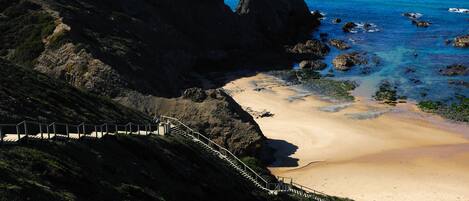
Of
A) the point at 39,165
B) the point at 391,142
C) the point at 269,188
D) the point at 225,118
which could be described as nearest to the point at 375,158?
the point at 391,142

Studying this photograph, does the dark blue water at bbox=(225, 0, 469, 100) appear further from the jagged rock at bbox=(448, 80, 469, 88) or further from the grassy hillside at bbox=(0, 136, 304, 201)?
the grassy hillside at bbox=(0, 136, 304, 201)

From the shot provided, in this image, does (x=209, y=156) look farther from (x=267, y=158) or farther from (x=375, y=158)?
(x=375, y=158)

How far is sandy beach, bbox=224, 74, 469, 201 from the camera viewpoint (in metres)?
34.7

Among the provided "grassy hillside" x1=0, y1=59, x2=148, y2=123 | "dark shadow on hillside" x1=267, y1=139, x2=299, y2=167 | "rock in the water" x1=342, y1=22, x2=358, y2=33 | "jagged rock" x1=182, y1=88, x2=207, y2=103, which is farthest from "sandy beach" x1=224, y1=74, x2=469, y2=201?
"rock in the water" x1=342, y1=22, x2=358, y2=33

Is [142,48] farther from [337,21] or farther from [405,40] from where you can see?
[337,21]

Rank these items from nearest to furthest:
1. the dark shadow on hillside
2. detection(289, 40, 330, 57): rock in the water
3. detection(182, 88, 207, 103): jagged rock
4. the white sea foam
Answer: the dark shadow on hillside → detection(182, 88, 207, 103): jagged rock → detection(289, 40, 330, 57): rock in the water → the white sea foam

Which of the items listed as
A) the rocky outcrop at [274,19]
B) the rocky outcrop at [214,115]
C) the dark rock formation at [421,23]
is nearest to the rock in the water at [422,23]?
the dark rock formation at [421,23]

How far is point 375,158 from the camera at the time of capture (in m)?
40.1

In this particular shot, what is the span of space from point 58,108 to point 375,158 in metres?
25.0

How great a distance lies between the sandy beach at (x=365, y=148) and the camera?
3469 centimetres

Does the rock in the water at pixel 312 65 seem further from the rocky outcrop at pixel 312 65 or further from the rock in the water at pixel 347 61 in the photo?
the rock in the water at pixel 347 61

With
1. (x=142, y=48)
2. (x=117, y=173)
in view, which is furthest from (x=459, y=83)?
(x=117, y=173)

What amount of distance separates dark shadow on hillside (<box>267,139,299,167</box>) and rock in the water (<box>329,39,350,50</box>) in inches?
1637

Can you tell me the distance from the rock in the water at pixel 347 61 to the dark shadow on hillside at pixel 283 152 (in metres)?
29.2
